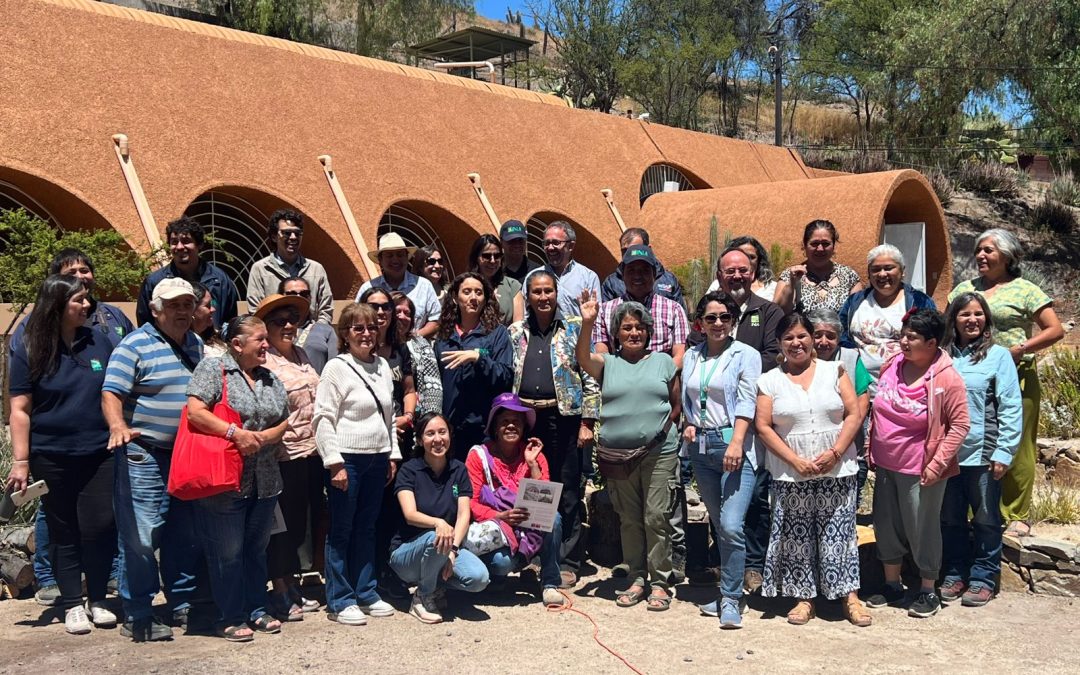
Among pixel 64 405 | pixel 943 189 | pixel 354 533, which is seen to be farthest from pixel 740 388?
pixel 943 189

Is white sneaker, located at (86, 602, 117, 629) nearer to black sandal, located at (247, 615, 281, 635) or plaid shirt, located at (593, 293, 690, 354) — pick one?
black sandal, located at (247, 615, 281, 635)

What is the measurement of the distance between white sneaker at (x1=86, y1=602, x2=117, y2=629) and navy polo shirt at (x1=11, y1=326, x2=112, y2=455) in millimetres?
784

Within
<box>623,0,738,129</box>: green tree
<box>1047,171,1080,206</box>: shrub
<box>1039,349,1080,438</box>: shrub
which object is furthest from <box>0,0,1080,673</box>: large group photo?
<box>623,0,738,129</box>: green tree

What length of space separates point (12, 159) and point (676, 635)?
694cm

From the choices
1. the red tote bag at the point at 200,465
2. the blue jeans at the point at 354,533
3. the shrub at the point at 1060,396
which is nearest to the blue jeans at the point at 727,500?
the blue jeans at the point at 354,533

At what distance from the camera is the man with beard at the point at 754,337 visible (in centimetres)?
508

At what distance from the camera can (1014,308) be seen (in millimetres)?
5289

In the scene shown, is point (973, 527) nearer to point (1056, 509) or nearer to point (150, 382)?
point (1056, 509)

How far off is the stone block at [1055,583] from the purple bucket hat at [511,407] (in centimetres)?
296

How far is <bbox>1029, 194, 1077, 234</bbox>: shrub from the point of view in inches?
884

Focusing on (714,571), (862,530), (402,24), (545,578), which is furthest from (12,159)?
(402,24)

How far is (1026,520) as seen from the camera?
5.73m

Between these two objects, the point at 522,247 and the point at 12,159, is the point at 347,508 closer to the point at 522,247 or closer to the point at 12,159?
the point at 522,247

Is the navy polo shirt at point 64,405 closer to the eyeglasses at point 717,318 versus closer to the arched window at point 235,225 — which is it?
the eyeglasses at point 717,318
